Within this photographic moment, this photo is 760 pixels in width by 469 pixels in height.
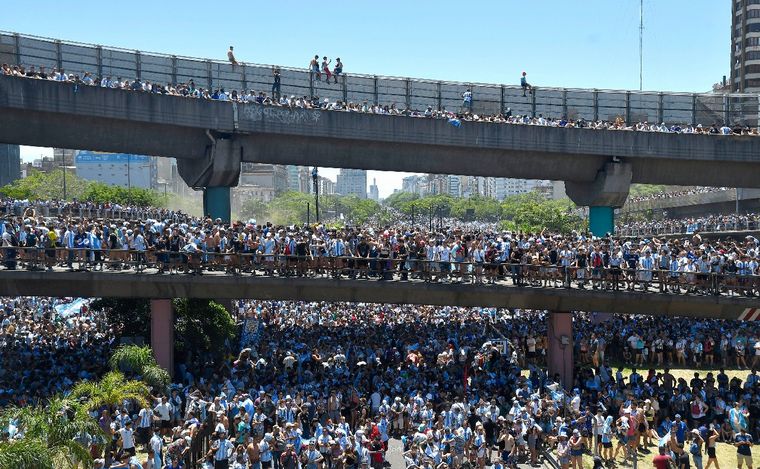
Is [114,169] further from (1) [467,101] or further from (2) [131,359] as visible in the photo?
(2) [131,359]

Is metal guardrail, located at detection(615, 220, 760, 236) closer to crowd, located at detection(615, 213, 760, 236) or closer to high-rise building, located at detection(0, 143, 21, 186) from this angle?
crowd, located at detection(615, 213, 760, 236)

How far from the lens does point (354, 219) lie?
575ft

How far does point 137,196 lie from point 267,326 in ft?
187

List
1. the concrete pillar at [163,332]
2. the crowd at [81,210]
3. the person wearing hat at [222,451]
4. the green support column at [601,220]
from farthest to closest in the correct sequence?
the green support column at [601,220]
the crowd at [81,210]
the concrete pillar at [163,332]
the person wearing hat at [222,451]

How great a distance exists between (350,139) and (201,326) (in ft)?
36.6

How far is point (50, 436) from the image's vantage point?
655 inches

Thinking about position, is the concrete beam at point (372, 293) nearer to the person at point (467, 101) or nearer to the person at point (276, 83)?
the person at point (276, 83)

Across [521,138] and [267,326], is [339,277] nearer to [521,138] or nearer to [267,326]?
[267,326]

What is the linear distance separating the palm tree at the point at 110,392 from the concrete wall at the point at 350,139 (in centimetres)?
1441

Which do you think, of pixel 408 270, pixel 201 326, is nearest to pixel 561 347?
pixel 408 270

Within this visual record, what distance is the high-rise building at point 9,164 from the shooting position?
326 ft

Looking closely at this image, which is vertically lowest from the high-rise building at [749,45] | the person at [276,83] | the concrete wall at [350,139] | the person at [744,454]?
the person at [744,454]

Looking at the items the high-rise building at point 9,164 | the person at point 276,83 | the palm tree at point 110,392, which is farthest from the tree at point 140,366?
the high-rise building at point 9,164

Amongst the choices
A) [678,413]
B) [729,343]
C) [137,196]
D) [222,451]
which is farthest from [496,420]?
[137,196]
